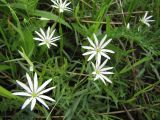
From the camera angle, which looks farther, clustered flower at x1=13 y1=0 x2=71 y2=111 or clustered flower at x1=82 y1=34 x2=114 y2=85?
clustered flower at x1=82 y1=34 x2=114 y2=85

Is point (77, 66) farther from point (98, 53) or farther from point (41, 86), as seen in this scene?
point (41, 86)

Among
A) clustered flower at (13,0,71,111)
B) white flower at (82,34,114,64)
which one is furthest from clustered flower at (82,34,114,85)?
clustered flower at (13,0,71,111)

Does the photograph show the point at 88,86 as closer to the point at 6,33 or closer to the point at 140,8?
the point at 6,33

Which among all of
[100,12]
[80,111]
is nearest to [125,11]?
[100,12]

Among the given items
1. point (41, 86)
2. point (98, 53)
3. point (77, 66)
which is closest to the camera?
point (41, 86)

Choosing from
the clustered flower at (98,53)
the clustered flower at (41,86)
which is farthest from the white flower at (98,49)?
the clustered flower at (41,86)

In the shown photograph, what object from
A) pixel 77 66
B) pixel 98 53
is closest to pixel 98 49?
pixel 98 53

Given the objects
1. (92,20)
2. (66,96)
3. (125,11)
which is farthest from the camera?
(125,11)

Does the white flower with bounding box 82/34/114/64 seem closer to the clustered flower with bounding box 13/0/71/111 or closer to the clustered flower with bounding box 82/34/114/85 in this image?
the clustered flower with bounding box 82/34/114/85

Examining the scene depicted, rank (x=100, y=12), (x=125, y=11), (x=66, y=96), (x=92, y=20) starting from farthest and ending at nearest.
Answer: (x=125, y=11)
(x=92, y=20)
(x=100, y=12)
(x=66, y=96)
